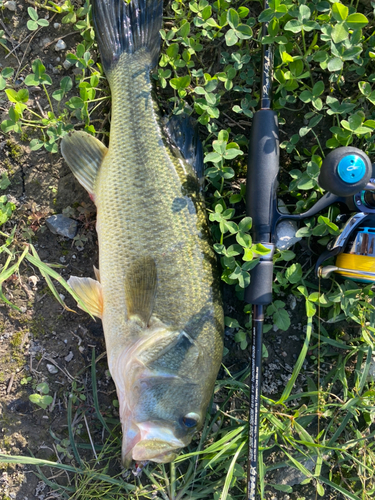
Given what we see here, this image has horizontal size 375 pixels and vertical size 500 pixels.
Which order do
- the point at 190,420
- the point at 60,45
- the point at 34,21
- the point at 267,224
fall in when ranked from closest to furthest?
the point at 190,420, the point at 267,224, the point at 34,21, the point at 60,45

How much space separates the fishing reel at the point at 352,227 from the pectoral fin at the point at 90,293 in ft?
4.52

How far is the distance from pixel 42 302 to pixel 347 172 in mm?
2142

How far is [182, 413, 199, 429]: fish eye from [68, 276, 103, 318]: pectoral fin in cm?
80

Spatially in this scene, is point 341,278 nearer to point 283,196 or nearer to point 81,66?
point 283,196

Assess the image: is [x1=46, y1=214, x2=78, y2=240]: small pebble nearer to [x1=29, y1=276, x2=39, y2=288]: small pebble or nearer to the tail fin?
[x1=29, y1=276, x2=39, y2=288]: small pebble

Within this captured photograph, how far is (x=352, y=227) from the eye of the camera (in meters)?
2.29

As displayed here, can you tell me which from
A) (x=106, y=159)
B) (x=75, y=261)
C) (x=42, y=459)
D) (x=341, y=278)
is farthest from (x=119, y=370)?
(x=341, y=278)

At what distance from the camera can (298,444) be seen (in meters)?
2.66

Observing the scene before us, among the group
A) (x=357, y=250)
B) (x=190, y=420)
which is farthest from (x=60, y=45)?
(x=190, y=420)

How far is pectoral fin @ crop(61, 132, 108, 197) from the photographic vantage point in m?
2.41

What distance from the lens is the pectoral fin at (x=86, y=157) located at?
7.89 feet

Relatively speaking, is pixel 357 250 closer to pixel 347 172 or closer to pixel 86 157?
pixel 347 172

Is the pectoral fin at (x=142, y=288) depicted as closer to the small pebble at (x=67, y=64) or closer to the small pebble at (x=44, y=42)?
the small pebble at (x=67, y=64)

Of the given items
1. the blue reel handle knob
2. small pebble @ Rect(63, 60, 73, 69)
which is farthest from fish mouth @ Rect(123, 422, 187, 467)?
small pebble @ Rect(63, 60, 73, 69)
